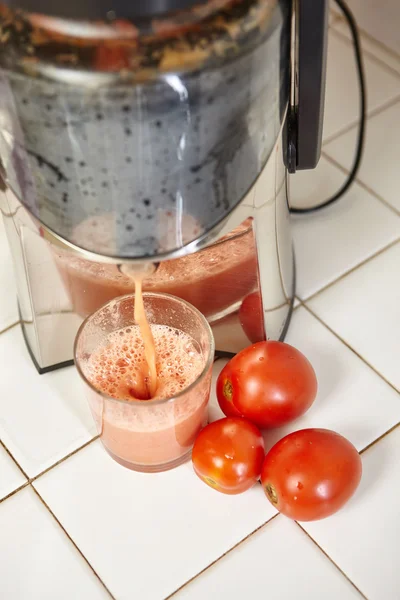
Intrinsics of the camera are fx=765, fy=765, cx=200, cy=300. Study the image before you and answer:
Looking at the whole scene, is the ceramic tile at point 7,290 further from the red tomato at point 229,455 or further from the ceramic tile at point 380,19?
the ceramic tile at point 380,19

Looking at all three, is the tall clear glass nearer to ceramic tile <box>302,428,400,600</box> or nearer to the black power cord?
ceramic tile <box>302,428,400,600</box>

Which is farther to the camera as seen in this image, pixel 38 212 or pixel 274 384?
pixel 274 384

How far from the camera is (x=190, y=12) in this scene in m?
0.49

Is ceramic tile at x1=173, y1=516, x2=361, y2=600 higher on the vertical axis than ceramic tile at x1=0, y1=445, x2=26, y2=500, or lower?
lower

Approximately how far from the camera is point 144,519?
0.81 metres

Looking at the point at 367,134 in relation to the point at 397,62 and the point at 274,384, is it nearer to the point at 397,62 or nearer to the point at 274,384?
the point at 397,62

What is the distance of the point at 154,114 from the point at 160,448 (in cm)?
40

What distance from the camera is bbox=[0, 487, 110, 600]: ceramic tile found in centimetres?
77

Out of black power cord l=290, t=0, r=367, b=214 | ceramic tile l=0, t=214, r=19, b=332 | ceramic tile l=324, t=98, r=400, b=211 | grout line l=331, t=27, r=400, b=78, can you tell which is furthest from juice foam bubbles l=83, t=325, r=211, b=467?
grout line l=331, t=27, r=400, b=78

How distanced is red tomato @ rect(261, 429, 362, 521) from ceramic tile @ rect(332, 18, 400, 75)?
2.31 ft

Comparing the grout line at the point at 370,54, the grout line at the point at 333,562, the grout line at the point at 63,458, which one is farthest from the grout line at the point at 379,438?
the grout line at the point at 370,54

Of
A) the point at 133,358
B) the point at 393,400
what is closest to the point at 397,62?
the point at 393,400

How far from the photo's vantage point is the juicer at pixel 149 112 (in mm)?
490

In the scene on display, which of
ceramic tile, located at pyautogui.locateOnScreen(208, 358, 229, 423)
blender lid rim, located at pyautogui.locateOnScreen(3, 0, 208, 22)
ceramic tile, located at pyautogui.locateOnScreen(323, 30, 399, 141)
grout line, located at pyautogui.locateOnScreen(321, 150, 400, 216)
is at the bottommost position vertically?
ceramic tile, located at pyautogui.locateOnScreen(208, 358, 229, 423)
